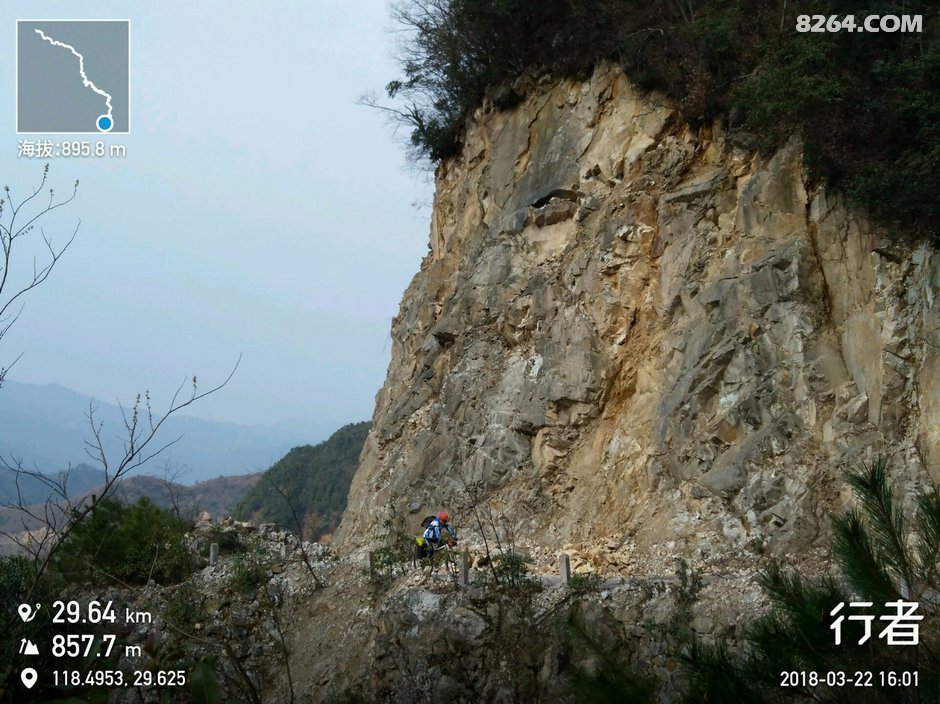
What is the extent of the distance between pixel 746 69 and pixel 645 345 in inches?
198

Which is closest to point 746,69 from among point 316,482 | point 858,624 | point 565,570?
point 565,570

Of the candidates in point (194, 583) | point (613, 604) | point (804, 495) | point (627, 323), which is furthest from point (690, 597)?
point (194, 583)

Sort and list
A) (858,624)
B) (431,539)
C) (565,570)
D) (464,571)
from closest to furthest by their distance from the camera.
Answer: (858,624) < (565,570) < (464,571) < (431,539)

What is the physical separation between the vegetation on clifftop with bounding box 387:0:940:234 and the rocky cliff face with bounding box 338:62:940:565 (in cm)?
53

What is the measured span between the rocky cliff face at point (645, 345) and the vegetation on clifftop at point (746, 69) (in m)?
0.53

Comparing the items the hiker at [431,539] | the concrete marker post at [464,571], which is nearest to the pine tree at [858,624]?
the concrete marker post at [464,571]

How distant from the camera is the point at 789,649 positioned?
4.23 meters

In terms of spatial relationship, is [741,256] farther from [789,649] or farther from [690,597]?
[789,649]

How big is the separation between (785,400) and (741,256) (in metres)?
2.51

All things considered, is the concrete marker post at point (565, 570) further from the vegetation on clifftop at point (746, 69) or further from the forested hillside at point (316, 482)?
the forested hillside at point (316, 482)

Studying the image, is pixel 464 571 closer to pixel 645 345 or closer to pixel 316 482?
pixel 645 345

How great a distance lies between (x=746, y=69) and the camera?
1410 centimetres

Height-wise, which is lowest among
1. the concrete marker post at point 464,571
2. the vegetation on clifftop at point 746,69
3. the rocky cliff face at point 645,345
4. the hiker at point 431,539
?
the concrete marker post at point 464,571

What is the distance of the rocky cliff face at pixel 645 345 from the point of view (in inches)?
444
